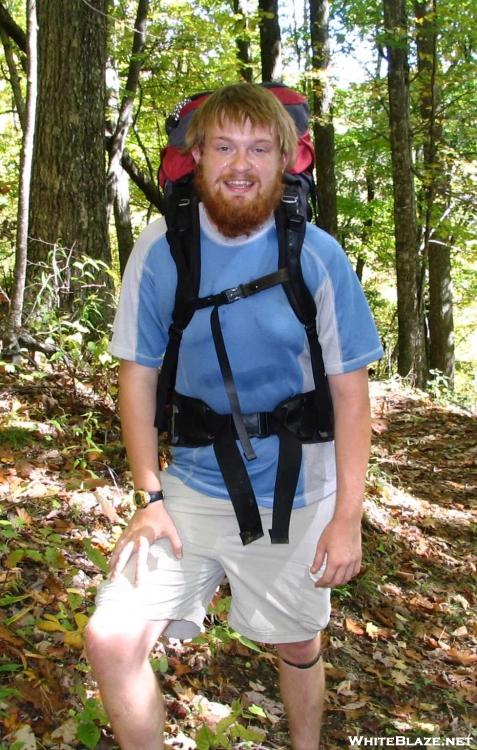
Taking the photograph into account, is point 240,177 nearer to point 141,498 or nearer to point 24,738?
point 141,498

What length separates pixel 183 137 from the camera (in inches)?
99.7

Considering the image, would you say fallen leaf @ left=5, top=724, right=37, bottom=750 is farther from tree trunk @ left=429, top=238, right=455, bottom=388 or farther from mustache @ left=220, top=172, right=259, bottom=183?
tree trunk @ left=429, top=238, right=455, bottom=388

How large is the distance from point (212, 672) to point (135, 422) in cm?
165

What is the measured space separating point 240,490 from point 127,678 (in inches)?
28.4

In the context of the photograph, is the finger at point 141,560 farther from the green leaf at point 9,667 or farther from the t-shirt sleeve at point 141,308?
the green leaf at point 9,667

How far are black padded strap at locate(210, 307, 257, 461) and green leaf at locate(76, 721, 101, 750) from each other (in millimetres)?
1231

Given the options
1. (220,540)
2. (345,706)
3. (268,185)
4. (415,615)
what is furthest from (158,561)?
(415,615)

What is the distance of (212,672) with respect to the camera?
346 cm

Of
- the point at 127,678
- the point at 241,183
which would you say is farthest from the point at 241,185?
the point at 127,678

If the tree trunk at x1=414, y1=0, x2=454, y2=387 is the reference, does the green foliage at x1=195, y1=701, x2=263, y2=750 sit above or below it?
below

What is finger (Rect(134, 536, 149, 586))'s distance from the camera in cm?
226

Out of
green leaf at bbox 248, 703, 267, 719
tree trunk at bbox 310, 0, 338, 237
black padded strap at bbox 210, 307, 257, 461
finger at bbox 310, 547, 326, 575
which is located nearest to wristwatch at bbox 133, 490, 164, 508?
black padded strap at bbox 210, 307, 257, 461

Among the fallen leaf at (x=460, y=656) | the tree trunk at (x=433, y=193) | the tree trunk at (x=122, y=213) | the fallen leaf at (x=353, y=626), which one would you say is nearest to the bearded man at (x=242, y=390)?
the fallen leaf at (x=353, y=626)

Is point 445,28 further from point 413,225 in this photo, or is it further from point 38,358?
point 38,358
